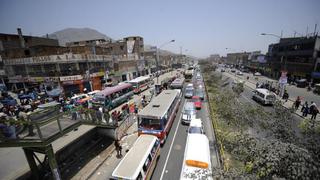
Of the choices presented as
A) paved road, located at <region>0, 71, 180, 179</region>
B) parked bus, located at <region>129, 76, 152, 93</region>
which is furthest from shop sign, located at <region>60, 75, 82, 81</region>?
paved road, located at <region>0, 71, 180, 179</region>

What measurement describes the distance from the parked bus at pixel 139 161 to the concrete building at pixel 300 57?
35.5 metres

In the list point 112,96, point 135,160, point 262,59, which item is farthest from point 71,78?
point 262,59

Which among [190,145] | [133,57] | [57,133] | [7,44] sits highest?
[7,44]

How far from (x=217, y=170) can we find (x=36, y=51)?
44971 millimetres

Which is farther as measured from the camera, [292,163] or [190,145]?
[190,145]

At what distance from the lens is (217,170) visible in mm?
5562

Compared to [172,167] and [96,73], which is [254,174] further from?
[96,73]

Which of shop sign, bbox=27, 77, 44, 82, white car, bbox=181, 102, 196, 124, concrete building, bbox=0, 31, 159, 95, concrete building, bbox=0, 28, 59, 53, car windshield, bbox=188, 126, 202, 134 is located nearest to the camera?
car windshield, bbox=188, 126, 202, 134

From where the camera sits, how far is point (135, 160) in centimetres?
902

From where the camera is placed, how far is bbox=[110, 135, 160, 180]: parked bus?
8033 mm

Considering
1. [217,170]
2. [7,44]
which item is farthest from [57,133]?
[7,44]

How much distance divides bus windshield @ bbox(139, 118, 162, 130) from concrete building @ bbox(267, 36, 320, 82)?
3321cm

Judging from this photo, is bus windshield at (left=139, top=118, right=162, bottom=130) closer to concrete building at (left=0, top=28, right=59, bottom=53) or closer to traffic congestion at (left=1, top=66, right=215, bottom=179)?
traffic congestion at (left=1, top=66, right=215, bottom=179)

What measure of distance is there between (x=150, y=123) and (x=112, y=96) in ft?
41.7
